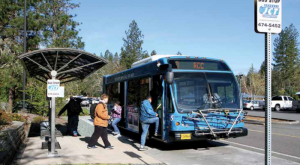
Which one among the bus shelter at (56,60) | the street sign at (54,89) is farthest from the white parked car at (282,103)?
the street sign at (54,89)

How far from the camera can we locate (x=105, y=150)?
9.71 meters

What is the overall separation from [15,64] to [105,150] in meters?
17.5

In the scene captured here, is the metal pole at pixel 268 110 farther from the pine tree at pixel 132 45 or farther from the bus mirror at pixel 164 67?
the pine tree at pixel 132 45

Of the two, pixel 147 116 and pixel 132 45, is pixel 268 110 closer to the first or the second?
pixel 147 116

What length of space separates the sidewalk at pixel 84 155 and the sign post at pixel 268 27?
15.8 ft

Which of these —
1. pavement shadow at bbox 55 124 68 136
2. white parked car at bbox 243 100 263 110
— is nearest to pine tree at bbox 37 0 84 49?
pavement shadow at bbox 55 124 68 136

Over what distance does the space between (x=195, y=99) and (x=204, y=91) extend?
Result: 0.41 m

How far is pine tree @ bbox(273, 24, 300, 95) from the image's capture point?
76.3 metres

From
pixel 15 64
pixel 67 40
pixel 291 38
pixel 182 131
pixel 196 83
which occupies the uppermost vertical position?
pixel 291 38

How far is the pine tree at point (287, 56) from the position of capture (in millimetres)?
76312

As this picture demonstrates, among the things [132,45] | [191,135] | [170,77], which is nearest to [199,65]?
[170,77]

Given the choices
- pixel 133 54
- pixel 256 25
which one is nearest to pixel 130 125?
pixel 256 25

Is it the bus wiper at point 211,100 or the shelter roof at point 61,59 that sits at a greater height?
the shelter roof at point 61,59

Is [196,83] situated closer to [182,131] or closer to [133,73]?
[182,131]
